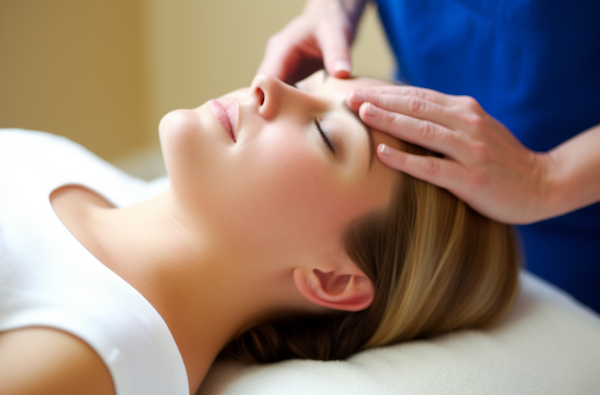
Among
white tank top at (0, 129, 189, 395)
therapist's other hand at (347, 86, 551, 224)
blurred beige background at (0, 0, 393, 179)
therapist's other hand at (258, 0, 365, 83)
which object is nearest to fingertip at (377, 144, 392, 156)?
therapist's other hand at (347, 86, 551, 224)

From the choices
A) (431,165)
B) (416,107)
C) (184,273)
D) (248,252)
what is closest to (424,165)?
(431,165)

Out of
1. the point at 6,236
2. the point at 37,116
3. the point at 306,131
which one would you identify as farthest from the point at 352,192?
the point at 37,116

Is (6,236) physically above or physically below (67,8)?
below

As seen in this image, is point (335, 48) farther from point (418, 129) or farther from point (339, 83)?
point (418, 129)

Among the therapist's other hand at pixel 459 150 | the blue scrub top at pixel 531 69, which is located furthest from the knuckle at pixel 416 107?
the blue scrub top at pixel 531 69

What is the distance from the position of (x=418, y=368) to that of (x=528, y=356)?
0.84 feet

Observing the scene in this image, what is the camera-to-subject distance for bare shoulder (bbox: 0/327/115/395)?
0.69 meters

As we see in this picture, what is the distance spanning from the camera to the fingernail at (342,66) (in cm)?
109

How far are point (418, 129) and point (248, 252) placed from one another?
403 mm

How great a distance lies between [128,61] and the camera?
8.68ft

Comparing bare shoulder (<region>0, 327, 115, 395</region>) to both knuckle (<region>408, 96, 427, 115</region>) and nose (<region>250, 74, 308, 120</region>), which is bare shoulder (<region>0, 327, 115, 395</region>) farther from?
knuckle (<region>408, 96, 427, 115</region>)

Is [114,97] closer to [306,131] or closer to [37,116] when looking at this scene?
[37,116]

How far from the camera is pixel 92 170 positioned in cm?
128

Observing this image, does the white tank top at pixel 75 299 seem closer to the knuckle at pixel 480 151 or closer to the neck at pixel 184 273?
the neck at pixel 184 273
